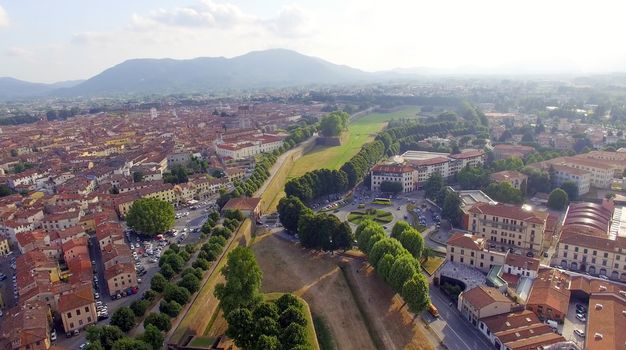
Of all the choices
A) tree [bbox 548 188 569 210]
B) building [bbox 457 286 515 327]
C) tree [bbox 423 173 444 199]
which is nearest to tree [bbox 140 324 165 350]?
building [bbox 457 286 515 327]

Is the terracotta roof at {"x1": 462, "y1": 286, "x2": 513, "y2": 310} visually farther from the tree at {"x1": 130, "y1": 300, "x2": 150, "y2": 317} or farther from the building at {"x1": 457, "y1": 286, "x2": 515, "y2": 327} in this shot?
the tree at {"x1": 130, "y1": 300, "x2": 150, "y2": 317}

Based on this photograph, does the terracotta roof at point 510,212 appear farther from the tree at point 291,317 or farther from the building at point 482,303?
the tree at point 291,317

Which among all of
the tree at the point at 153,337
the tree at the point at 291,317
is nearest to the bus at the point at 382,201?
the tree at the point at 291,317

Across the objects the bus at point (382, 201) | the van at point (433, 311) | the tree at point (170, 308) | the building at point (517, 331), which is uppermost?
the tree at point (170, 308)

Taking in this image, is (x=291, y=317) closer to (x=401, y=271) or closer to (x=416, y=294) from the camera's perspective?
(x=416, y=294)

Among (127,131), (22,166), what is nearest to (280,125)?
(127,131)

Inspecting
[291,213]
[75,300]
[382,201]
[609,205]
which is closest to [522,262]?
[609,205]
